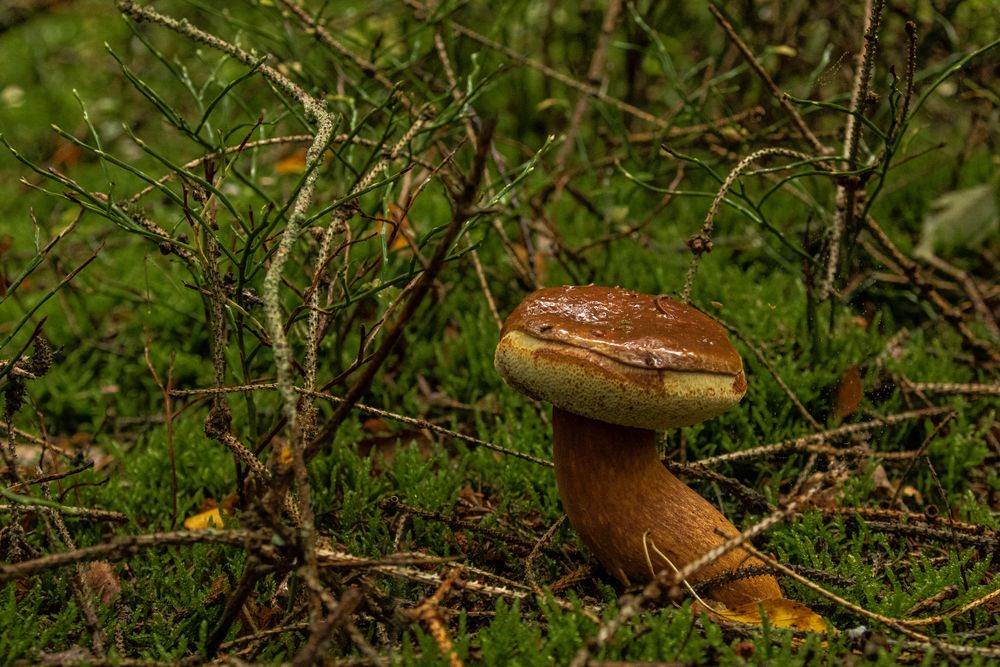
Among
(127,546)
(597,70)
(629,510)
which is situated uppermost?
(597,70)

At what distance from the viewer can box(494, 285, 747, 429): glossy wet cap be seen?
1.35 m

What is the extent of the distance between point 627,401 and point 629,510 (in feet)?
1.15

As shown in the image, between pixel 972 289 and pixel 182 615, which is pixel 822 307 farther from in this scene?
pixel 182 615

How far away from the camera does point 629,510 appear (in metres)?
1.60

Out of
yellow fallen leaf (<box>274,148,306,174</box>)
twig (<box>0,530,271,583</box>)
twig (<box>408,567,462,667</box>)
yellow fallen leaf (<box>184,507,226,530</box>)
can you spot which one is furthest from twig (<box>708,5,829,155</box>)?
yellow fallen leaf (<box>274,148,306,174</box>)

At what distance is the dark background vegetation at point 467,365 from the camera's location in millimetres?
1432

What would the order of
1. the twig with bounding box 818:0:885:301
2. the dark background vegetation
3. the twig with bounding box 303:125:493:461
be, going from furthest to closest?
1. the twig with bounding box 818:0:885:301
2. the dark background vegetation
3. the twig with bounding box 303:125:493:461

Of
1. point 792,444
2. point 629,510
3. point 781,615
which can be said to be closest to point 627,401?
point 629,510

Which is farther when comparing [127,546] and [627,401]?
[627,401]

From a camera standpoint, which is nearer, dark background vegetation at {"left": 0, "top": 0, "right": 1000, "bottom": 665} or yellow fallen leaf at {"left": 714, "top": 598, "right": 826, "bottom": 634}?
dark background vegetation at {"left": 0, "top": 0, "right": 1000, "bottom": 665}

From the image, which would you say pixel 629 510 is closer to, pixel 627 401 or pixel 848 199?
pixel 627 401

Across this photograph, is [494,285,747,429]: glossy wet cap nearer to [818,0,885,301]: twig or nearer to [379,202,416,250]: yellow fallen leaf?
[379,202,416,250]: yellow fallen leaf

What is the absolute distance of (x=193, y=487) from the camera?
2256mm

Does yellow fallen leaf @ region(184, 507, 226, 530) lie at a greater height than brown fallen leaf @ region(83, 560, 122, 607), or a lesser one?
lesser
